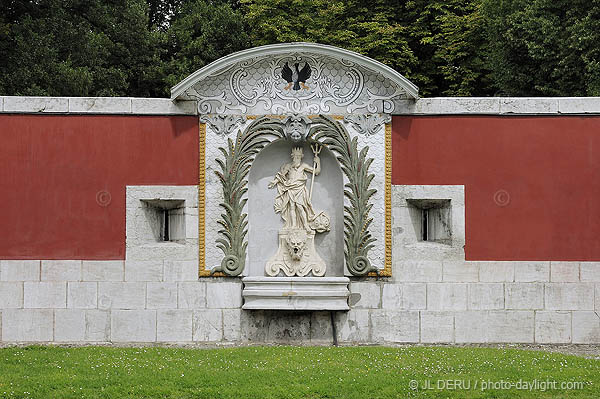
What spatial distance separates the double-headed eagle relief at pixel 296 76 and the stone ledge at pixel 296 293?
2550mm

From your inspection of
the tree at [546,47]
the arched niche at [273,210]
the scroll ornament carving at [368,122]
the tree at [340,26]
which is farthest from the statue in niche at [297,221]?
the tree at [340,26]

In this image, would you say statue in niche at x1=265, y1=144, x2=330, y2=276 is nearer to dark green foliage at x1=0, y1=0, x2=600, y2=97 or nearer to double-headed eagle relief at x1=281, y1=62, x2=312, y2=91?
double-headed eagle relief at x1=281, y1=62, x2=312, y2=91

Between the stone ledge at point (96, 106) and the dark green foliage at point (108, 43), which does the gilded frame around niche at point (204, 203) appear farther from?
the dark green foliage at point (108, 43)

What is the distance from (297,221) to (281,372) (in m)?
3.47

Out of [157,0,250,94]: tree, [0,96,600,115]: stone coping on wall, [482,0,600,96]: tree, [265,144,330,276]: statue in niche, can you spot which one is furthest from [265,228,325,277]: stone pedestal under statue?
[157,0,250,94]: tree

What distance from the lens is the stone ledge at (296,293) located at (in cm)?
1198

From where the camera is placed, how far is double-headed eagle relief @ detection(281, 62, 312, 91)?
1241 centimetres

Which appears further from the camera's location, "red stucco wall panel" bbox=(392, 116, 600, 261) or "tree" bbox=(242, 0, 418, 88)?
"tree" bbox=(242, 0, 418, 88)

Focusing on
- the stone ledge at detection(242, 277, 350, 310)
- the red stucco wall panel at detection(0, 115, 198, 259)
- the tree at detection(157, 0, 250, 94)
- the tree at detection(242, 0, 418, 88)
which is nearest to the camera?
the stone ledge at detection(242, 277, 350, 310)

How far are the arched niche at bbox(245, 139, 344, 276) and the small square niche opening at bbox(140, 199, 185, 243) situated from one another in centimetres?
93

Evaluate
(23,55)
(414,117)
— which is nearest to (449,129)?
(414,117)

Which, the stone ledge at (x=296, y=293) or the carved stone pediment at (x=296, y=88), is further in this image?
the carved stone pediment at (x=296, y=88)

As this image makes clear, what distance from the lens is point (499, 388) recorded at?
8.84 meters

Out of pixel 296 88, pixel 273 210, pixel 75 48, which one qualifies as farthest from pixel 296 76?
pixel 75 48
